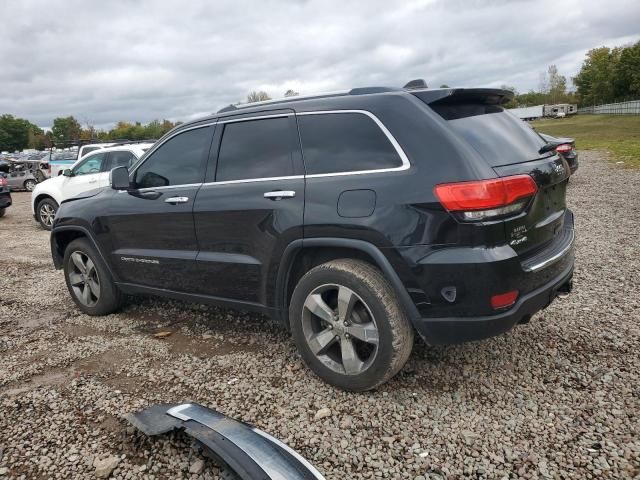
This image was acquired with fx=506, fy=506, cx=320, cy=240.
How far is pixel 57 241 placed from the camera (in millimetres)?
5184

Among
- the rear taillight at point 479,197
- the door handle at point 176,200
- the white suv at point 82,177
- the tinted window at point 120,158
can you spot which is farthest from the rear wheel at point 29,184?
the rear taillight at point 479,197

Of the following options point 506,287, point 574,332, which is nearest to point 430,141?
point 506,287

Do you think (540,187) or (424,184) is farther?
(540,187)

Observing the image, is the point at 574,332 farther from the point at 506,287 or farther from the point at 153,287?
the point at 153,287

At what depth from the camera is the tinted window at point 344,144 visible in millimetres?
2988

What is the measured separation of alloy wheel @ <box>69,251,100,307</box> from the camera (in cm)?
488

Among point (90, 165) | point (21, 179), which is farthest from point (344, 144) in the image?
point (21, 179)

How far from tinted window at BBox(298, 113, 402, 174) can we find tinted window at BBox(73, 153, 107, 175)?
311 inches

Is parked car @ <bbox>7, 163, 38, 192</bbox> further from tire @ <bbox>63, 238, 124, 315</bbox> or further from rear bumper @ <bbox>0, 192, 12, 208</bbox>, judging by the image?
tire @ <bbox>63, 238, 124, 315</bbox>

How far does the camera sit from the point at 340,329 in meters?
3.11

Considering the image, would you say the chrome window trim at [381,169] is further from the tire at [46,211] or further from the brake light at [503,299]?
the tire at [46,211]

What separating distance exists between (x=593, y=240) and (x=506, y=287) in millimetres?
4695

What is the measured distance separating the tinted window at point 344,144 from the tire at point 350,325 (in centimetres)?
60

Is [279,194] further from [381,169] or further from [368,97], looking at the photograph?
[368,97]
